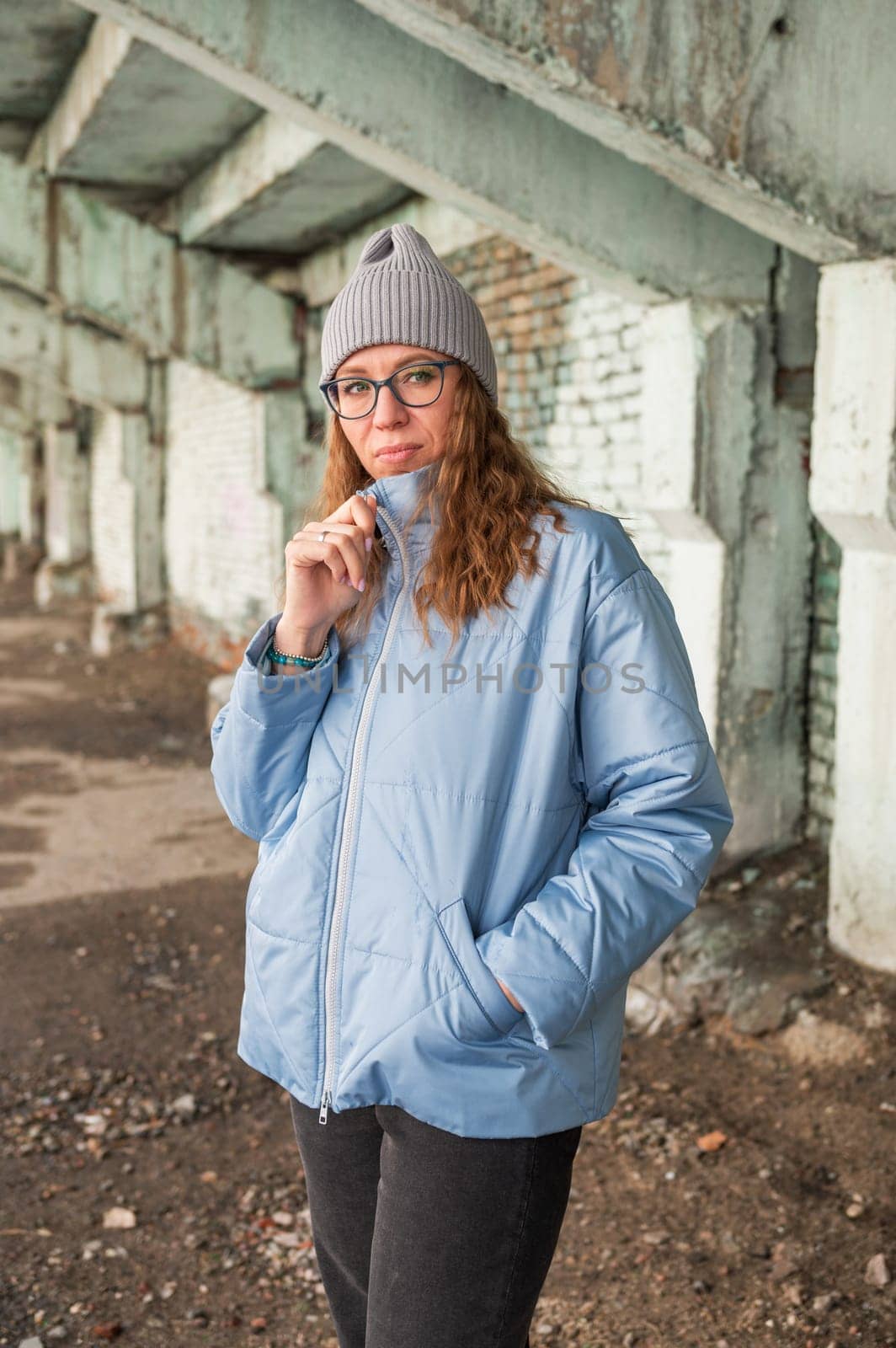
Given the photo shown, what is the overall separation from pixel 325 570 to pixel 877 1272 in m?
2.23

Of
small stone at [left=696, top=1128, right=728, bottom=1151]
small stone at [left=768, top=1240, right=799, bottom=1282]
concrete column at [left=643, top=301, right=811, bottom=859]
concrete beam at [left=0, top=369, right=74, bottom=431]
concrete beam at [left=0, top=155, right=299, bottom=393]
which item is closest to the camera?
small stone at [left=768, top=1240, right=799, bottom=1282]

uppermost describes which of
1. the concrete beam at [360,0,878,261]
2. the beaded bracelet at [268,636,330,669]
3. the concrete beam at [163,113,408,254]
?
the concrete beam at [163,113,408,254]

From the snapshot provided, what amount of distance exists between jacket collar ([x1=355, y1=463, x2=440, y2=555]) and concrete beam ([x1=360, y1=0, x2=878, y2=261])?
1522 millimetres

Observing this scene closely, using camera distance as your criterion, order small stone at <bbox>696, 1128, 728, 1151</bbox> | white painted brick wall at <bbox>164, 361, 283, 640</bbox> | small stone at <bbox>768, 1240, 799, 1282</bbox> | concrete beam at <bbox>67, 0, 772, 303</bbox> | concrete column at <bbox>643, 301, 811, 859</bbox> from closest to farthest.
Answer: small stone at <bbox>768, 1240, 799, 1282</bbox> < small stone at <bbox>696, 1128, 728, 1151</bbox> < concrete beam at <bbox>67, 0, 772, 303</bbox> < concrete column at <bbox>643, 301, 811, 859</bbox> < white painted brick wall at <bbox>164, 361, 283, 640</bbox>

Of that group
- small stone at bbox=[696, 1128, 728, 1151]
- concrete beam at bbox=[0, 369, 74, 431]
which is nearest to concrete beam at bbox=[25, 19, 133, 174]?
small stone at bbox=[696, 1128, 728, 1151]

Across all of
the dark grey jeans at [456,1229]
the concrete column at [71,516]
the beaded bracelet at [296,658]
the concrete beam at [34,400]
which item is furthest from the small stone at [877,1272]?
the concrete beam at [34,400]

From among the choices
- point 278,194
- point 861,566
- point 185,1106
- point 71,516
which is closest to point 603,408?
point 861,566

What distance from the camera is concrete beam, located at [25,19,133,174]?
598 centimetres

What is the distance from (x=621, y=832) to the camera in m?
1.47

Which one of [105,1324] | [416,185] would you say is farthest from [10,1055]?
[416,185]

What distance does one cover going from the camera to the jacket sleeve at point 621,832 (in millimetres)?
1416

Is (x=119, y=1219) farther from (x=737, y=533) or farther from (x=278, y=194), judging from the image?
(x=278, y=194)

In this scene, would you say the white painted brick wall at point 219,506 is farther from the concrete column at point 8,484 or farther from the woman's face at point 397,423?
the concrete column at point 8,484

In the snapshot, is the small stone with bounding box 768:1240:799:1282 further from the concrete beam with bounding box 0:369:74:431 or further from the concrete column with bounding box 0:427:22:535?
the concrete column with bounding box 0:427:22:535
